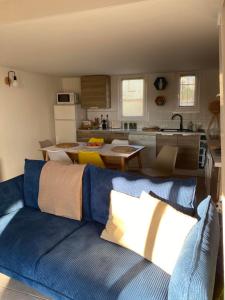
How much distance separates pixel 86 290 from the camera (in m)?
1.47

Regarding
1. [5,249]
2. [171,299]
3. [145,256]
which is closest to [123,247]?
[145,256]

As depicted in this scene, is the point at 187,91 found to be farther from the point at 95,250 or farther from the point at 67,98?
the point at 95,250

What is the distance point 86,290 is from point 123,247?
1.41 ft

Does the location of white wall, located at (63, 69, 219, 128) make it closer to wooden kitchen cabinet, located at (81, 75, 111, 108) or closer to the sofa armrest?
wooden kitchen cabinet, located at (81, 75, 111, 108)

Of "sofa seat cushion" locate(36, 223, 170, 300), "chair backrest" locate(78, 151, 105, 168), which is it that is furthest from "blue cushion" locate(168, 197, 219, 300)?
"chair backrest" locate(78, 151, 105, 168)

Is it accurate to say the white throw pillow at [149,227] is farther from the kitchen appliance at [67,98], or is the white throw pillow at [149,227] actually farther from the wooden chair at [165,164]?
the kitchen appliance at [67,98]

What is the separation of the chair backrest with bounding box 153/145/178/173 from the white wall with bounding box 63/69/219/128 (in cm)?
180

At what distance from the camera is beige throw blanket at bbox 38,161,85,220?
7.39 ft

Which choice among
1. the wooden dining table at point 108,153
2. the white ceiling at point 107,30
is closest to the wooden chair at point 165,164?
the wooden dining table at point 108,153

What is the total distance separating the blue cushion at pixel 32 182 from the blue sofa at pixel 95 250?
1 centimetres

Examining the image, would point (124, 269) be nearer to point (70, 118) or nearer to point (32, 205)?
point (32, 205)

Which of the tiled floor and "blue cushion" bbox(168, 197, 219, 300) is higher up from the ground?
"blue cushion" bbox(168, 197, 219, 300)

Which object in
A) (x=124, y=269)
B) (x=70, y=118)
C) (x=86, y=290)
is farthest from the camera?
(x=70, y=118)

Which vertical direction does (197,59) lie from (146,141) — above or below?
above
